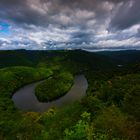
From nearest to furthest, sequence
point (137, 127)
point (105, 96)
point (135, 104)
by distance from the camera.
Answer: point (137, 127)
point (135, 104)
point (105, 96)

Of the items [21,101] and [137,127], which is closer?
[137,127]

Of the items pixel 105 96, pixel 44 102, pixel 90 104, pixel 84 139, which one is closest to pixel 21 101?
pixel 44 102

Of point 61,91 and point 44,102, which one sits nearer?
point 44,102

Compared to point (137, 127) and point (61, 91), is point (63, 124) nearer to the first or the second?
point (137, 127)

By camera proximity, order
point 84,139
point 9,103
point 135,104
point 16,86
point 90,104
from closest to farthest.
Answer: point 84,139
point 135,104
point 90,104
point 9,103
point 16,86

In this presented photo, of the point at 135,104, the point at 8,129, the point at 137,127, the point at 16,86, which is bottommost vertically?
the point at 16,86

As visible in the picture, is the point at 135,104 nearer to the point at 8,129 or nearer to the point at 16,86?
the point at 8,129

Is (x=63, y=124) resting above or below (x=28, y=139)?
below

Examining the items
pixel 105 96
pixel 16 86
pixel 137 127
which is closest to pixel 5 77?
pixel 16 86

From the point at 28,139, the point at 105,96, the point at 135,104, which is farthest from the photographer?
the point at 105,96
